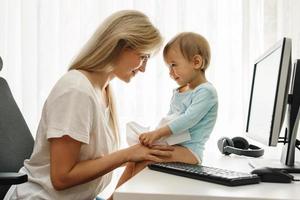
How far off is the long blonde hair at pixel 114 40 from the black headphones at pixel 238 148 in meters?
0.64

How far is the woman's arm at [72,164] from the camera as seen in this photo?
45.6 inches

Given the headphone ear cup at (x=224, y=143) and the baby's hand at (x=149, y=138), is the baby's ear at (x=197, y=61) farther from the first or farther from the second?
the headphone ear cup at (x=224, y=143)

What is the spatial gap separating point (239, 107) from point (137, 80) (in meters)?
0.57

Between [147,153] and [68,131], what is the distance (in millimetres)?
268

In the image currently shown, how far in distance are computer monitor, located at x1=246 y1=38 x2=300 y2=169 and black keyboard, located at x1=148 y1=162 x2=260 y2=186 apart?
18cm

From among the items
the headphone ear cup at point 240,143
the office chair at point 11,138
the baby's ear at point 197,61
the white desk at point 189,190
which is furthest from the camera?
the headphone ear cup at point 240,143

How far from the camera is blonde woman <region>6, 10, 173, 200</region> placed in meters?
1.17

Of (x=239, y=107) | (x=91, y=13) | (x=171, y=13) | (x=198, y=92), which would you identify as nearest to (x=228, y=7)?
(x=171, y=13)

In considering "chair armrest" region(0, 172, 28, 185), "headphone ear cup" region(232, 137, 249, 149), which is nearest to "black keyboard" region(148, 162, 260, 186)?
"chair armrest" region(0, 172, 28, 185)

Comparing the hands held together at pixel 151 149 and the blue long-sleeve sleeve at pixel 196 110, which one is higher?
the blue long-sleeve sleeve at pixel 196 110

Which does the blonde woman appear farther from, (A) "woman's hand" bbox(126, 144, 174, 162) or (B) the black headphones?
(B) the black headphones

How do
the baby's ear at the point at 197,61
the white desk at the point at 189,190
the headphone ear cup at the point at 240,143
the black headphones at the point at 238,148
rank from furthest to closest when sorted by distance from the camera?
the headphone ear cup at the point at 240,143, the black headphones at the point at 238,148, the baby's ear at the point at 197,61, the white desk at the point at 189,190

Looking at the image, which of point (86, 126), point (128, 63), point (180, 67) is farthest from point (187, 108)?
point (86, 126)

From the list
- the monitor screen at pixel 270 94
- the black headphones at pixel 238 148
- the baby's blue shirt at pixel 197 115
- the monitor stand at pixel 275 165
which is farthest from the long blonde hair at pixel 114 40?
the black headphones at pixel 238 148
